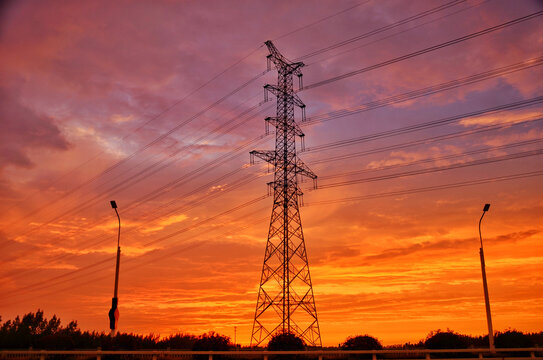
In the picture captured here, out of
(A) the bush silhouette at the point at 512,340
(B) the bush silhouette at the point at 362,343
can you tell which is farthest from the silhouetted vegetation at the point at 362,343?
(A) the bush silhouette at the point at 512,340

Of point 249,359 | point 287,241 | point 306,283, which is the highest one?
point 287,241

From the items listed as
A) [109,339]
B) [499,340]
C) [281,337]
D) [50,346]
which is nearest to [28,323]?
[50,346]

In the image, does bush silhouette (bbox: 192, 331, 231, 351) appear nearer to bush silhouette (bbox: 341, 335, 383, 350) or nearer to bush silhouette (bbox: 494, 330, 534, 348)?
bush silhouette (bbox: 341, 335, 383, 350)

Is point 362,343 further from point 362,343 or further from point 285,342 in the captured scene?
point 285,342

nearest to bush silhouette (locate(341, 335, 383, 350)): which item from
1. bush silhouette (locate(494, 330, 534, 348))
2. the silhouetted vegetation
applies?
the silhouetted vegetation

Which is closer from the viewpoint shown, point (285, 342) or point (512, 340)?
point (285, 342)

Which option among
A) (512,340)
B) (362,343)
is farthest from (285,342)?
(512,340)

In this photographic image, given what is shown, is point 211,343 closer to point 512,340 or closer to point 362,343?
point 362,343

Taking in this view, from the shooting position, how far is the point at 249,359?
3316 centimetres

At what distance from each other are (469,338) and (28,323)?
104986mm

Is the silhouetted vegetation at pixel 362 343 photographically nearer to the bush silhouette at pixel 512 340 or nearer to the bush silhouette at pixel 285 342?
the bush silhouette at pixel 285 342

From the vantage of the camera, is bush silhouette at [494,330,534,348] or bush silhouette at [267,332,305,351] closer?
bush silhouette at [267,332,305,351]

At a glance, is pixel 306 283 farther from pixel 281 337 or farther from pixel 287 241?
pixel 281 337

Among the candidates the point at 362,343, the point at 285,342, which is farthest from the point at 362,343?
the point at 285,342
